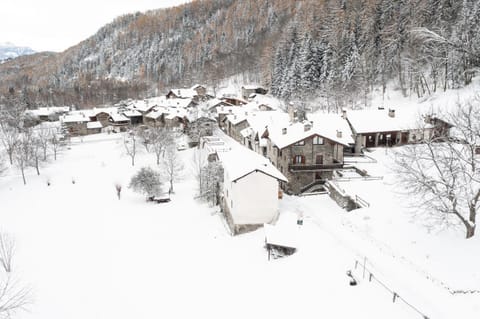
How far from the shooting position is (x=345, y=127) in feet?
133

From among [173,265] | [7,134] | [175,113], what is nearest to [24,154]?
[7,134]

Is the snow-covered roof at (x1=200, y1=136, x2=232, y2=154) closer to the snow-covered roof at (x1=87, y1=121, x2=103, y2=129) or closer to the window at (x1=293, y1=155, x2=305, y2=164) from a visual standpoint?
the window at (x1=293, y1=155, x2=305, y2=164)

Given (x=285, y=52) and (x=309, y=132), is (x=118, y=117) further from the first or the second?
(x=309, y=132)

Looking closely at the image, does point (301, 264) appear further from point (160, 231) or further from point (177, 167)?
point (177, 167)

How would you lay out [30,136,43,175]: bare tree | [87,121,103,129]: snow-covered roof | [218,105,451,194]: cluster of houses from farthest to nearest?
[87,121,103,129]: snow-covered roof
[30,136,43,175]: bare tree
[218,105,451,194]: cluster of houses

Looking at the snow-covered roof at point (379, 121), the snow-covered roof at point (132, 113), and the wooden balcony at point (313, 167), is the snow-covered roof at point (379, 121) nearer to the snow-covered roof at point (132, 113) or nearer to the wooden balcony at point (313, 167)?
the wooden balcony at point (313, 167)

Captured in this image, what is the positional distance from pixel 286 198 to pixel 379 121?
1961 cm

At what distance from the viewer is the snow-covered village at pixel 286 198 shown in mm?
17891

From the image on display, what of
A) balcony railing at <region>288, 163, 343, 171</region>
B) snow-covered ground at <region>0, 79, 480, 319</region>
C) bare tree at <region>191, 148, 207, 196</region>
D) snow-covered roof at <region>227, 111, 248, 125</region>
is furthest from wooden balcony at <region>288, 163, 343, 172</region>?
snow-covered roof at <region>227, 111, 248, 125</region>

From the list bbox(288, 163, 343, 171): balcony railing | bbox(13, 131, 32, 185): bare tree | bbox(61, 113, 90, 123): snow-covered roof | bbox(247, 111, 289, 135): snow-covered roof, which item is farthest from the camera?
bbox(61, 113, 90, 123): snow-covered roof

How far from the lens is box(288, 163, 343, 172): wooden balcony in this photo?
34.4 meters

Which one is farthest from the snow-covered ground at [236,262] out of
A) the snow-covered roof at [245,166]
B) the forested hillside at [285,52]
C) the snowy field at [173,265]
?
the forested hillside at [285,52]

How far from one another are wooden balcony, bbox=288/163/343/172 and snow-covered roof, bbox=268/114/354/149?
7.59ft

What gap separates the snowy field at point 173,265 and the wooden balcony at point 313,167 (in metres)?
3.29
